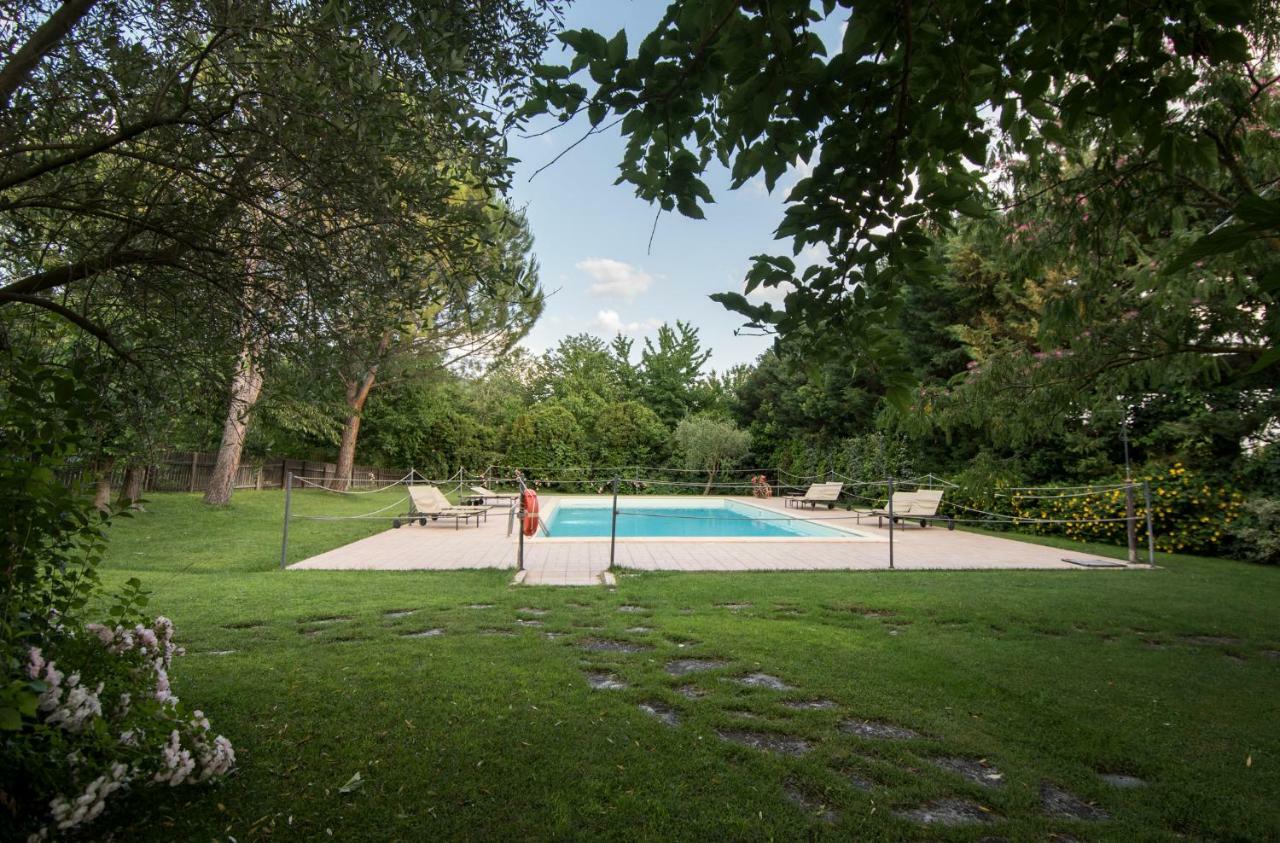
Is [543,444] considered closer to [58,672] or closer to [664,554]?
[664,554]

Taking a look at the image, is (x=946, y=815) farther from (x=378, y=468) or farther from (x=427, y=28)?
(x=378, y=468)

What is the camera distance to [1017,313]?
1403 cm

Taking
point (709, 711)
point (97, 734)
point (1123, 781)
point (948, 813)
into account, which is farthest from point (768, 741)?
point (97, 734)

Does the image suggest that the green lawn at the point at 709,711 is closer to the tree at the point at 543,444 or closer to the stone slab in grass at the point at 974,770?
the stone slab in grass at the point at 974,770

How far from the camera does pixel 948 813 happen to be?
237 centimetres

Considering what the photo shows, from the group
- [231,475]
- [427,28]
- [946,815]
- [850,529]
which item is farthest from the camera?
[231,475]

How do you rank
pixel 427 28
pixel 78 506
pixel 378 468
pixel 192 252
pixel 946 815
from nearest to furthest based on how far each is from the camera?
pixel 78 506
pixel 946 815
pixel 427 28
pixel 192 252
pixel 378 468

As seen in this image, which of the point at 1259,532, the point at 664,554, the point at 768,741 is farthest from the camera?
the point at 664,554

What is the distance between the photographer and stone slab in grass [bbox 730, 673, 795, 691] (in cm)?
366

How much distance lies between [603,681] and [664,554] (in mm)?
5544

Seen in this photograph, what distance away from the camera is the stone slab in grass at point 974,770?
8.56ft

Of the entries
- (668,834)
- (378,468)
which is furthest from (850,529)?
(378,468)

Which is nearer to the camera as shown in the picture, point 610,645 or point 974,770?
point 974,770

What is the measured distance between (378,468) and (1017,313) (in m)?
20.8
